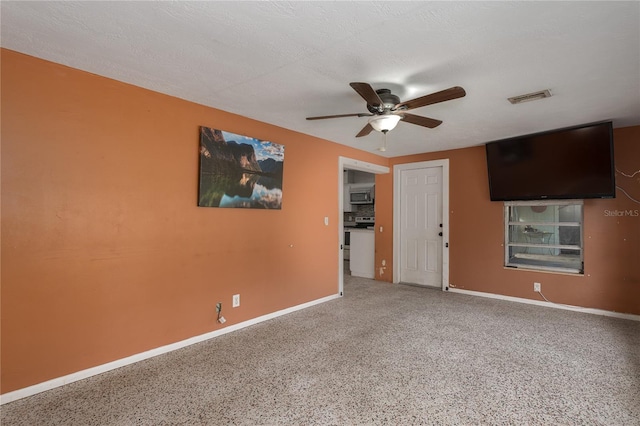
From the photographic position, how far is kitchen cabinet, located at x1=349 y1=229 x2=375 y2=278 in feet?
20.2

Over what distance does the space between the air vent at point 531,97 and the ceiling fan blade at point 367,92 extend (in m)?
1.50

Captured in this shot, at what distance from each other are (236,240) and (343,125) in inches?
73.3

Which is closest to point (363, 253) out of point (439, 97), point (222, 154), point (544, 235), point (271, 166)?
point (544, 235)

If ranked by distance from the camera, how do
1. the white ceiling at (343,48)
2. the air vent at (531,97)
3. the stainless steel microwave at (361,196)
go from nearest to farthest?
1. the white ceiling at (343,48)
2. the air vent at (531,97)
3. the stainless steel microwave at (361,196)

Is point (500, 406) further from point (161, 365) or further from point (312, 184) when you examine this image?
point (312, 184)

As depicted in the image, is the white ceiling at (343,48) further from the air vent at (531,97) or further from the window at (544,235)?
the window at (544,235)

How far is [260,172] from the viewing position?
3.60 m

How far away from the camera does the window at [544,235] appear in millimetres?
4211

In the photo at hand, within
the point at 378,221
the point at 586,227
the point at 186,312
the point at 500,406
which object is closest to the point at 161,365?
the point at 186,312

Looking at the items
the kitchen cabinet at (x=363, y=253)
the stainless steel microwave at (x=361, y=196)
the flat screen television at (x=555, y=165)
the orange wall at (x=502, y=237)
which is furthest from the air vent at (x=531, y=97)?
the stainless steel microwave at (x=361, y=196)

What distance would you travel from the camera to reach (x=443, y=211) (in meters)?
5.24

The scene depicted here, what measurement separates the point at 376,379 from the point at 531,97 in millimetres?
2859

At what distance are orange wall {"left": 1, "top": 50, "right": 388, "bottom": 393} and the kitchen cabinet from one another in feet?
9.83

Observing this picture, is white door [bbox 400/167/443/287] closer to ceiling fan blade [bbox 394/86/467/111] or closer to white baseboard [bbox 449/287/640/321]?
white baseboard [bbox 449/287/640/321]
